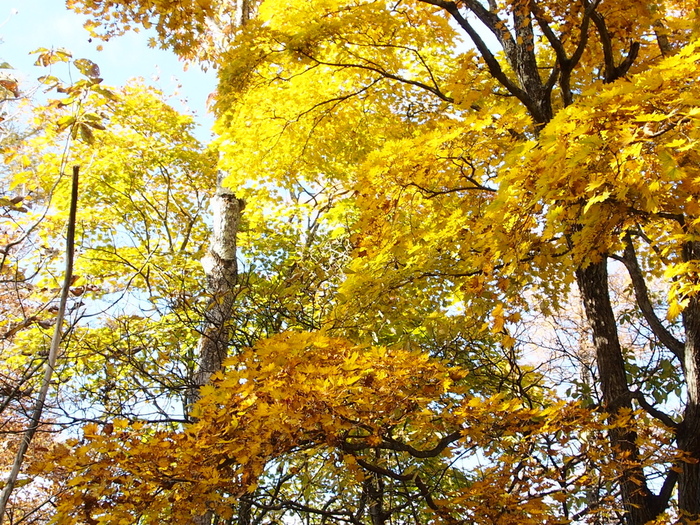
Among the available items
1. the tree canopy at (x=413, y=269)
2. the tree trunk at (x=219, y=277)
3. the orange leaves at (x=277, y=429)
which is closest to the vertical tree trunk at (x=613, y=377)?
the tree canopy at (x=413, y=269)

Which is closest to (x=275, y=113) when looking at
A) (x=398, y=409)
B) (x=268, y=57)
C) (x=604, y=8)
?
(x=268, y=57)

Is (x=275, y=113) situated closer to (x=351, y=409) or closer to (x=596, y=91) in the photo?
(x=596, y=91)

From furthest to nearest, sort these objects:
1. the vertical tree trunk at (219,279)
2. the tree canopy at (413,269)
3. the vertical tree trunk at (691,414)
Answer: the vertical tree trunk at (219,279) → the vertical tree trunk at (691,414) → the tree canopy at (413,269)

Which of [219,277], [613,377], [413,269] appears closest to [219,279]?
[219,277]

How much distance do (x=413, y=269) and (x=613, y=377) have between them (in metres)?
1.75

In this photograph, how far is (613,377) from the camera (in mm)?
4172

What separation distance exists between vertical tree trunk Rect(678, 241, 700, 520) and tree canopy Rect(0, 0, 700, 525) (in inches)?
0.6

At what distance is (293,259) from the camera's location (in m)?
7.11

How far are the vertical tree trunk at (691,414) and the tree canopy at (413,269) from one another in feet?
0.05

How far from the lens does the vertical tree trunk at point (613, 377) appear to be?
384cm

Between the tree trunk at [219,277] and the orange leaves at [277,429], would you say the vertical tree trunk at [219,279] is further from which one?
the orange leaves at [277,429]

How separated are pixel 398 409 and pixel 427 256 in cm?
191

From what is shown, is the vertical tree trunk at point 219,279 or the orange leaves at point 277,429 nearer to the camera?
the orange leaves at point 277,429

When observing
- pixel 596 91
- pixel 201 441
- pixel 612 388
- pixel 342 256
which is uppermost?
pixel 342 256
